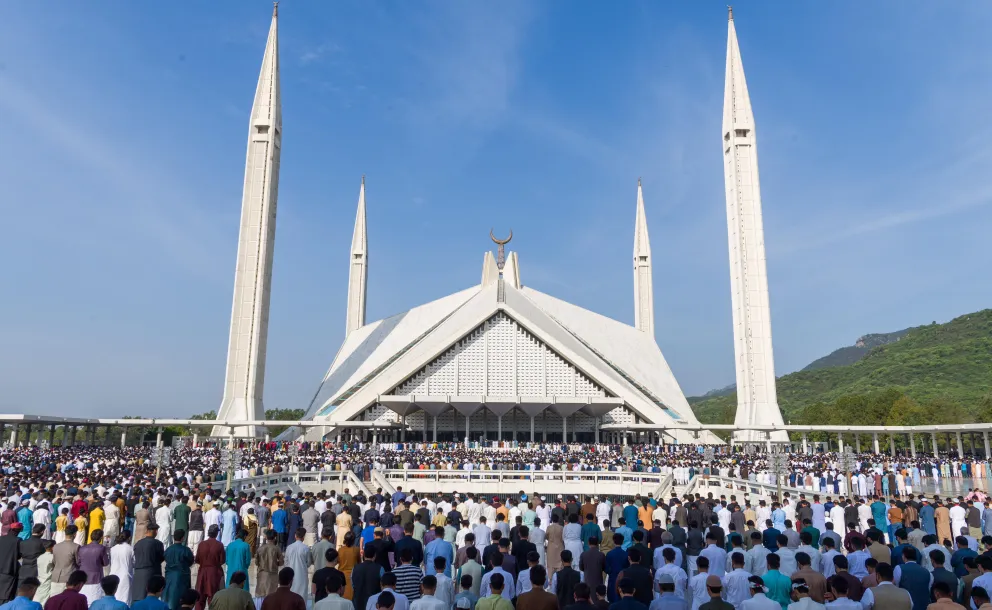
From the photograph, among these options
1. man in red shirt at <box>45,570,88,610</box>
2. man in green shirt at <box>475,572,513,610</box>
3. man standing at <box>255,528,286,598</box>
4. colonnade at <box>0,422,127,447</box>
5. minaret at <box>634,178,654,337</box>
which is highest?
minaret at <box>634,178,654,337</box>

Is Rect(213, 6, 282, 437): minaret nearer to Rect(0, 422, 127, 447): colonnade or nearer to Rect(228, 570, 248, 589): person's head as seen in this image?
Rect(0, 422, 127, 447): colonnade

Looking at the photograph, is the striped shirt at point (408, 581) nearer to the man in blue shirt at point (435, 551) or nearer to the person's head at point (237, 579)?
the person's head at point (237, 579)

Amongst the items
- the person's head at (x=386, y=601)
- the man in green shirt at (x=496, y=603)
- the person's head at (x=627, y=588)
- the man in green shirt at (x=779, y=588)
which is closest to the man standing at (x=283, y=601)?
the person's head at (x=386, y=601)

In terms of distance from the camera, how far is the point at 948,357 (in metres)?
82.2

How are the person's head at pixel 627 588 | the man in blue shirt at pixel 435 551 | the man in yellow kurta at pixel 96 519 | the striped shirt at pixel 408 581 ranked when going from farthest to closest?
1. the man in yellow kurta at pixel 96 519
2. the man in blue shirt at pixel 435 551
3. the striped shirt at pixel 408 581
4. the person's head at pixel 627 588

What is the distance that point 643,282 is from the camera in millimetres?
60062

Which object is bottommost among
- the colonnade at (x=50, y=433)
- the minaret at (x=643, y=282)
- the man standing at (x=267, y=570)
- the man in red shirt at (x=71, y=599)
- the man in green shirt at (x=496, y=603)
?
the man standing at (x=267, y=570)

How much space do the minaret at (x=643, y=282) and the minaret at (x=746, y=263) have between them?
53.7ft

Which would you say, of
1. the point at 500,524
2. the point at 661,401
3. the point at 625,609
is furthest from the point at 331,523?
the point at 661,401

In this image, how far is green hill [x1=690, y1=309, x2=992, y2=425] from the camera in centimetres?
4844

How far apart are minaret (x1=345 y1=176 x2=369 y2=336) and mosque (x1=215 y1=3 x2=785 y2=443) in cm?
1716

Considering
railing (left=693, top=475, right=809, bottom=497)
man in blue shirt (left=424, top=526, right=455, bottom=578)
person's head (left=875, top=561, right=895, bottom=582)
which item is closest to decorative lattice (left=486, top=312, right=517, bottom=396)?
railing (left=693, top=475, right=809, bottom=497)

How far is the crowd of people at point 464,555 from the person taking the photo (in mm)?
5035

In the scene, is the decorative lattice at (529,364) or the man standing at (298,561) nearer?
the man standing at (298,561)
